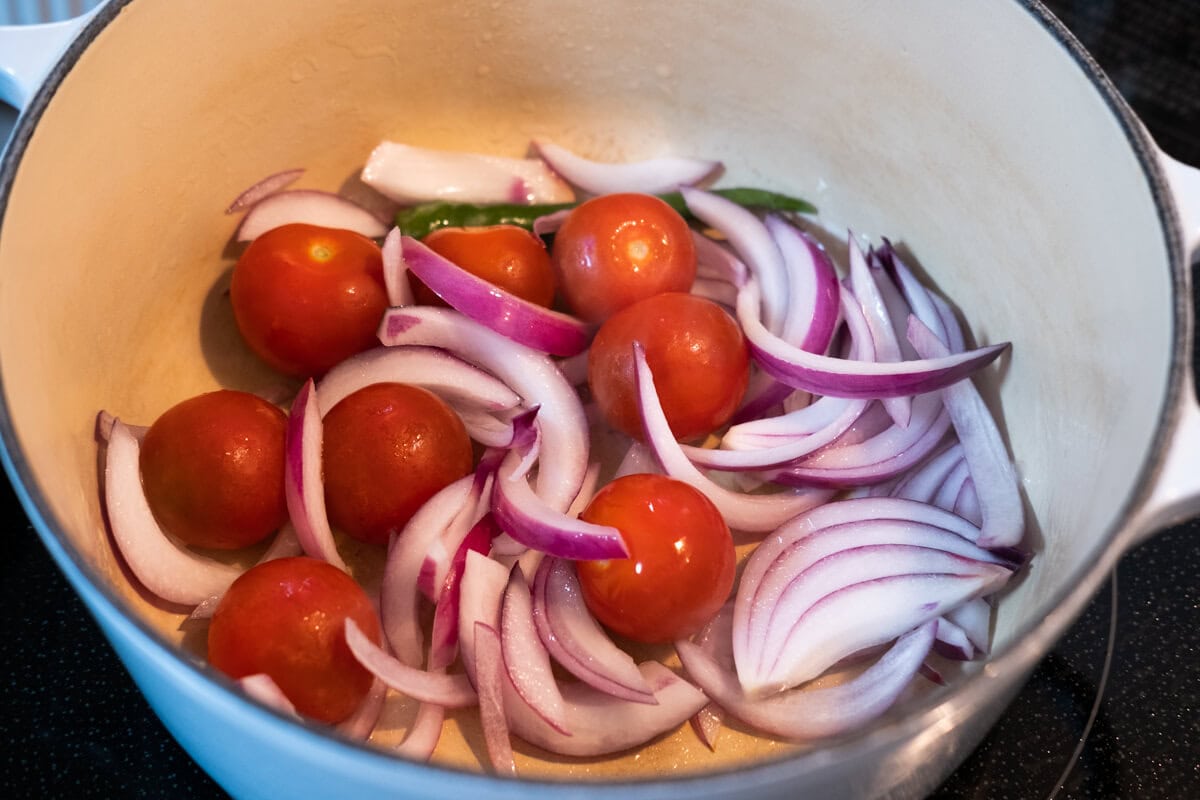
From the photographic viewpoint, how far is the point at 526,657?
926mm

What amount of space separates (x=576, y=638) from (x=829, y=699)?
241mm

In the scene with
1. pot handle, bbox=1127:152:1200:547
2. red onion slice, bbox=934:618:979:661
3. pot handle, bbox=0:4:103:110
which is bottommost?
red onion slice, bbox=934:618:979:661

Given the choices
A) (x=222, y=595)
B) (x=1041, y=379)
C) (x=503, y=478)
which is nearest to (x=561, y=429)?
(x=503, y=478)

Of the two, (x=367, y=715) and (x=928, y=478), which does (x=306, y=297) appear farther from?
(x=928, y=478)

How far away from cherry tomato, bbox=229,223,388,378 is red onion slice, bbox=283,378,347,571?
4.2 inches

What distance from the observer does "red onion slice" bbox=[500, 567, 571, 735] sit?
2.93 feet

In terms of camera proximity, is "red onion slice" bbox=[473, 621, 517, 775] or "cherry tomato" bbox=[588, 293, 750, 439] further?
"cherry tomato" bbox=[588, 293, 750, 439]

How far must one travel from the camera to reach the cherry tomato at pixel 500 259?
113 centimetres

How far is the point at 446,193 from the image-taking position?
4.25 feet

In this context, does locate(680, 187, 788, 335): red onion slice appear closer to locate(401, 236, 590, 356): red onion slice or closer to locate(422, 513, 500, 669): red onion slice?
locate(401, 236, 590, 356): red onion slice

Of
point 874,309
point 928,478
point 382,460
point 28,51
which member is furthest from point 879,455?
point 28,51

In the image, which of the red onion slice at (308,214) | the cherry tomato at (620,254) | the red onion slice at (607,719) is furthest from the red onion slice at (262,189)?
the red onion slice at (607,719)

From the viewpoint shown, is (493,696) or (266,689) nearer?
(266,689)

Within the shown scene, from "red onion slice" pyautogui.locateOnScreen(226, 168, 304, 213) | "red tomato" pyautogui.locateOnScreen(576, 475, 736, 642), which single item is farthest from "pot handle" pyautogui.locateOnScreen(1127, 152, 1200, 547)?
"red onion slice" pyautogui.locateOnScreen(226, 168, 304, 213)
